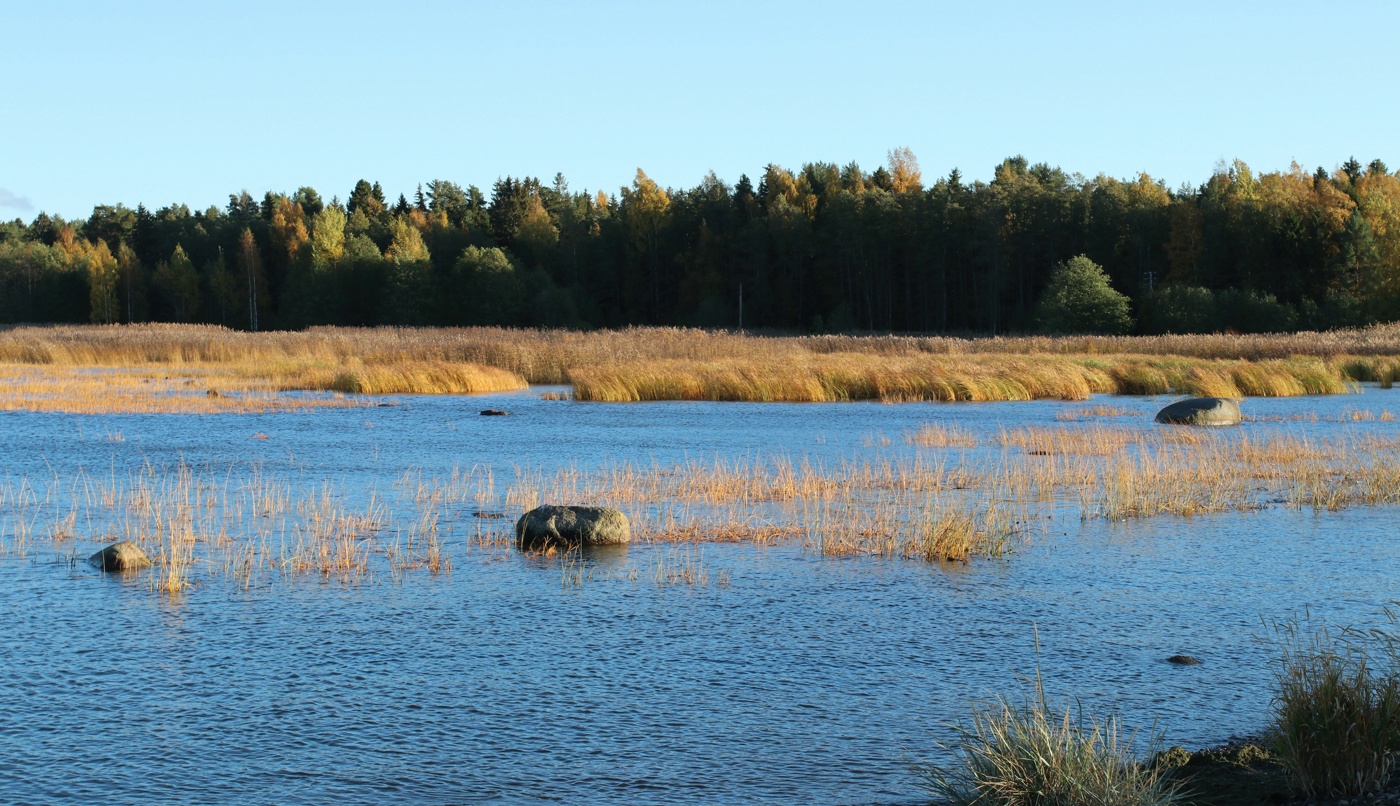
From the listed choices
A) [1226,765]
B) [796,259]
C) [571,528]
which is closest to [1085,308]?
[796,259]

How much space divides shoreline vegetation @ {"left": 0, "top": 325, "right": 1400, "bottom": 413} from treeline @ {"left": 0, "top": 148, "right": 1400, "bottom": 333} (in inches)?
831

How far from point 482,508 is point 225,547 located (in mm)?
3269

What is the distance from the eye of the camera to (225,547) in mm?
12336

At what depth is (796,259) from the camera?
303ft

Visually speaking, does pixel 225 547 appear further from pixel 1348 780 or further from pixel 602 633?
pixel 1348 780

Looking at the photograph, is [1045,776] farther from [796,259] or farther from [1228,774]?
[796,259]

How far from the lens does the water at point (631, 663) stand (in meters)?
6.66

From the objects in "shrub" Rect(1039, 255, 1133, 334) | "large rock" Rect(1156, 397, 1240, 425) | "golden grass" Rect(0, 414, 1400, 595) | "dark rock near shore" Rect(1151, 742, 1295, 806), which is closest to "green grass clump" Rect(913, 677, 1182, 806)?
"dark rock near shore" Rect(1151, 742, 1295, 806)

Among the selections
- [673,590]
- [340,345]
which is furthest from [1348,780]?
[340,345]

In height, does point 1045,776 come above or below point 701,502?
below

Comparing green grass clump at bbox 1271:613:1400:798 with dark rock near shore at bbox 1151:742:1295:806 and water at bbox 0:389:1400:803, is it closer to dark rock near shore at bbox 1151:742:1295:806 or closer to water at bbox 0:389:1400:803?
dark rock near shore at bbox 1151:742:1295:806

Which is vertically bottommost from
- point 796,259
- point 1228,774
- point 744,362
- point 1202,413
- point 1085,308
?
point 1228,774

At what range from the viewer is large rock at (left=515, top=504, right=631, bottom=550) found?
12586 millimetres

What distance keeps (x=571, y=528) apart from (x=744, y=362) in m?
26.9
